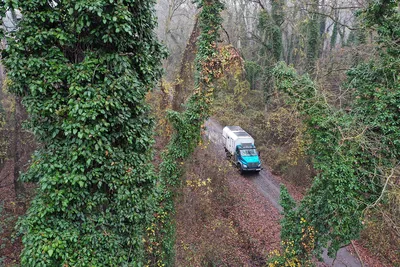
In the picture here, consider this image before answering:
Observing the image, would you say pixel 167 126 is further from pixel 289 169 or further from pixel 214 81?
pixel 289 169

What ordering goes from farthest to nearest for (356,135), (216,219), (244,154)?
(244,154), (216,219), (356,135)

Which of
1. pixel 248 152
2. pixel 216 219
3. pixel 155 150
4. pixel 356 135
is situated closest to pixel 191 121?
pixel 155 150

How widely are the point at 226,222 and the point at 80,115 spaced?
36.6 feet

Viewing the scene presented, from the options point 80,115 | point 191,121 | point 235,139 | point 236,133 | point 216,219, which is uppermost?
point 80,115

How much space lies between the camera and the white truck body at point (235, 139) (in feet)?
63.4

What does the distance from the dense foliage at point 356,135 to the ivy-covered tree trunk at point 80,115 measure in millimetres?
6390

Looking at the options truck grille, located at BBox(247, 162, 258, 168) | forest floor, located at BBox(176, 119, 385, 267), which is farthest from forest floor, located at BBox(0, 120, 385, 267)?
truck grille, located at BBox(247, 162, 258, 168)

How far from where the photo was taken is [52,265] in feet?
18.1

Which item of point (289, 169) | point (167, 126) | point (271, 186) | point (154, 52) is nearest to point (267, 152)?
point (289, 169)

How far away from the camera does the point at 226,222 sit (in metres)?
14.3

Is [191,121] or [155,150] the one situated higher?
[191,121]

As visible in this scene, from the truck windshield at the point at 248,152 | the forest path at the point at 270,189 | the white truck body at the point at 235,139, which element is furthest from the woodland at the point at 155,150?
the white truck body at the point at 235,139

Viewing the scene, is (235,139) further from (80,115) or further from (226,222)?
(80,115)

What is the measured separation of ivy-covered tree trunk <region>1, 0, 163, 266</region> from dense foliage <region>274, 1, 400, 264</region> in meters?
6.39
